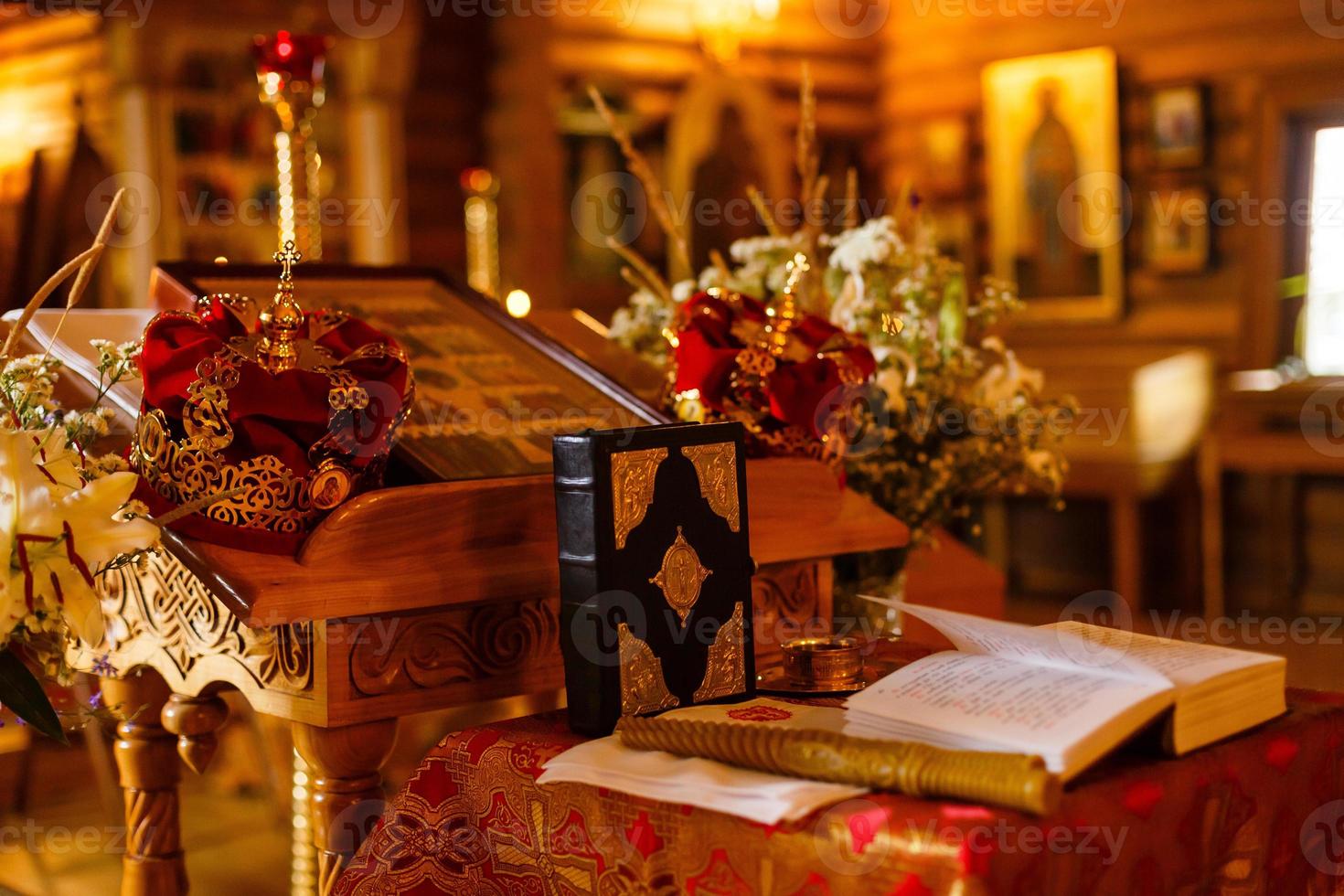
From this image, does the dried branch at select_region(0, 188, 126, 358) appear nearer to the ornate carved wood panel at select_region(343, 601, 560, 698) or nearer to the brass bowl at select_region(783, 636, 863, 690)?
the ornate carved wood panel at select_region(343, 601, 560, 698)

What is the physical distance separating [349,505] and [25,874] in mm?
2387

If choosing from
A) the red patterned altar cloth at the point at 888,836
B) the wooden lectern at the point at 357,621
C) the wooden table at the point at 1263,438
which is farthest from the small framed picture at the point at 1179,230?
the red patterned altar cloth at the point at 888,836

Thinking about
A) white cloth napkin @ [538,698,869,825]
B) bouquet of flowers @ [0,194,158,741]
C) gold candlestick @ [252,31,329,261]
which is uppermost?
gold candlestick @ [252,31,329,261]

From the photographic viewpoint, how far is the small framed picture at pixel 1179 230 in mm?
6617

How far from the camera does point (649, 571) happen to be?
4.18 feet

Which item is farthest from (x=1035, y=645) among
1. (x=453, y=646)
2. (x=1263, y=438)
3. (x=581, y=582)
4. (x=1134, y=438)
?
(x=1263, y=438)

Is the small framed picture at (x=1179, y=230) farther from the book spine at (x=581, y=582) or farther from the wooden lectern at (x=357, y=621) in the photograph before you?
the book spine at (x=581, y=582)

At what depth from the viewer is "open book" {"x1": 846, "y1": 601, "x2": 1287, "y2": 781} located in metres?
1.03

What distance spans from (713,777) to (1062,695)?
26 centimetres

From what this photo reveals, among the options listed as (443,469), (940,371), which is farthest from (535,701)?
(443,469)

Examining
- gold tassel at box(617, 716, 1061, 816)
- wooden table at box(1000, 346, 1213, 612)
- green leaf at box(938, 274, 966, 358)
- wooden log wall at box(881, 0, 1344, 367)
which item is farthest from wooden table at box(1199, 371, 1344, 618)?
gold tassel at box(617, 716, 1061, 816)

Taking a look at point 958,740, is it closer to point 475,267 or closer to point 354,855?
point 354,855

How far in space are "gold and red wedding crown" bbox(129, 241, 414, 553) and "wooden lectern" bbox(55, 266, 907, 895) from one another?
0.10 feet

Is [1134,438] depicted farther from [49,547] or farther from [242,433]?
[49,547]
